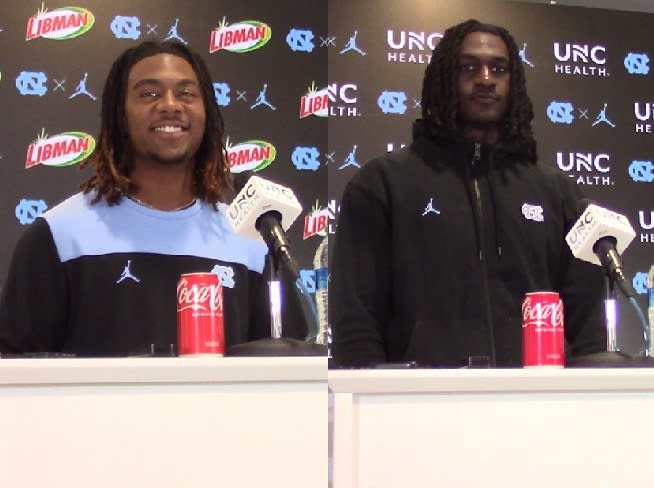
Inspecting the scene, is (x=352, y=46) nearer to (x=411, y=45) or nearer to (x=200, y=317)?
(x=411, y=45)

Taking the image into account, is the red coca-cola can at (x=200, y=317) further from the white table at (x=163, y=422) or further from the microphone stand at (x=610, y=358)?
the microphone stand at (x=610, y=358)

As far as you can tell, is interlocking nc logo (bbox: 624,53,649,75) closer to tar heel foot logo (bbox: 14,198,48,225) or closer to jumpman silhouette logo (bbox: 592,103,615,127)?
jumpman silhouette logo (bbox: 592,103,615,127)

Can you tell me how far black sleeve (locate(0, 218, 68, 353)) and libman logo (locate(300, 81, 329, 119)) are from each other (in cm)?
75

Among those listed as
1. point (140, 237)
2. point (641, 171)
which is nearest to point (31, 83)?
point (140, 237)

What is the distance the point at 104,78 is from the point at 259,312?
0.72 meters

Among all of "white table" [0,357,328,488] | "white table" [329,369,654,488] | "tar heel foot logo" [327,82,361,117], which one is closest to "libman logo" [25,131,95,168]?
"tar heel foot logo" [327,82,361,117]

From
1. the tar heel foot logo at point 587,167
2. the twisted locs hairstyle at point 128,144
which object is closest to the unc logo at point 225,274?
the twisted locs hairstyle at point 128,144

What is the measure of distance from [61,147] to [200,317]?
2.76 ft

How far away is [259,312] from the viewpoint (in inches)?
77.6

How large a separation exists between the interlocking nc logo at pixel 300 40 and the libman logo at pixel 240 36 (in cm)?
6

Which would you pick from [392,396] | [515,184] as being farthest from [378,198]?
[392,396]

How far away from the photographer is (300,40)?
2.20 m

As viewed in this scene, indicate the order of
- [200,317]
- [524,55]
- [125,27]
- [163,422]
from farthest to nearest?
[524,55]
[125,27]
[200,317]
[163,422]

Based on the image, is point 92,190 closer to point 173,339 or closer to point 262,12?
point 173,339
